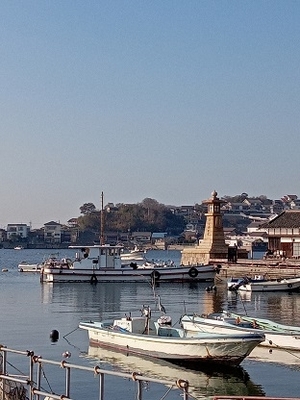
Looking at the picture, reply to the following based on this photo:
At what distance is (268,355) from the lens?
88.7ft

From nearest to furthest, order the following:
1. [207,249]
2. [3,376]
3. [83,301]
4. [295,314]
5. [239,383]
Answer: [3,376] < [239,383] < [295,314] < [83,301] < [207,249]

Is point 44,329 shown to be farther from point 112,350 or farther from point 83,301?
point 83,301

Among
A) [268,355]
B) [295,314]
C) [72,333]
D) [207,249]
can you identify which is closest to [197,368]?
[268,355]

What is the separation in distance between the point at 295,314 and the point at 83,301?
1544 centimetres

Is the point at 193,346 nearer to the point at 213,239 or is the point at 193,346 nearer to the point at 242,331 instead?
the point at 242,331

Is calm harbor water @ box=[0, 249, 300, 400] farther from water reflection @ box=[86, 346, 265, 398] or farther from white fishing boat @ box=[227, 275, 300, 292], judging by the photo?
white fishing boat @ box=[227, 275, 300, 292]

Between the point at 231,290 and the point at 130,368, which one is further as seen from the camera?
the point at 231,290

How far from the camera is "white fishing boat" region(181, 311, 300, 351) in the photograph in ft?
89.7

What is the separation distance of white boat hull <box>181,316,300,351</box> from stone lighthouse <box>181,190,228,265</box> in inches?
1745

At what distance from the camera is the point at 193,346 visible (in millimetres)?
24562

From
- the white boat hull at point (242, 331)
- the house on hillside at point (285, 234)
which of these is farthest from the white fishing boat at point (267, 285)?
the white boat hull at point (242, 331)

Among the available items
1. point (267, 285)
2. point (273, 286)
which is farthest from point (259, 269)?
point (267, 285)

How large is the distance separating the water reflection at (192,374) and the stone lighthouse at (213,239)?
48.0 meters

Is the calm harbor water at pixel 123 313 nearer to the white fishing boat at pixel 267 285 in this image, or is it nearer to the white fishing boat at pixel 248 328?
the white fishing boat at pixel 248 328
